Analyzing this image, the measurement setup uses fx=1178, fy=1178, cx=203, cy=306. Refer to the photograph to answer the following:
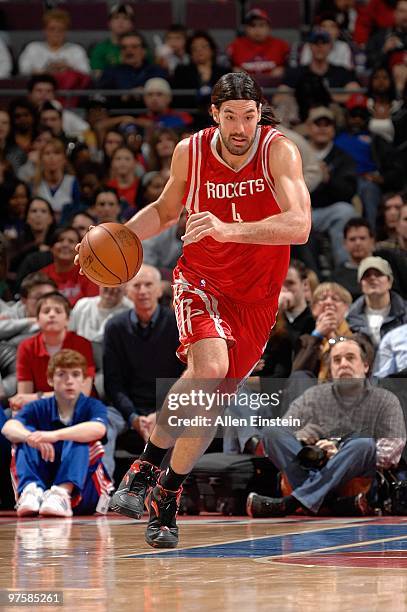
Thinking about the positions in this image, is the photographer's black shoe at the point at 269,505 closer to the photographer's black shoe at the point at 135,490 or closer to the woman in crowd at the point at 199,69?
the photographer's black shoe at the point at 135,490

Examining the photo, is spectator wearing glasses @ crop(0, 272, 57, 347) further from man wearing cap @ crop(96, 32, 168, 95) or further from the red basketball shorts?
man wearing cap @ crop(96, 32, 168, 95)

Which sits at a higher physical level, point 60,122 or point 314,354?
point 60,122

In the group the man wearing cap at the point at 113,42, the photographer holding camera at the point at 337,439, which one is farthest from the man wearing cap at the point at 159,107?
the photographer holding camera at the point at 337,439

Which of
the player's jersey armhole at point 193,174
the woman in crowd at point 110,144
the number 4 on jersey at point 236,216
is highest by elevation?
the woman in crowd at point 110,144

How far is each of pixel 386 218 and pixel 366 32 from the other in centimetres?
469

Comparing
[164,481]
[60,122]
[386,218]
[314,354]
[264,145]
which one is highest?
[60,122]

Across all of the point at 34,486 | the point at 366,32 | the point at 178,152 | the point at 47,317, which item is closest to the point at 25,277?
the point at 47,317

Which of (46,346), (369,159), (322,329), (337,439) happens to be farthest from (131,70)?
(337,439)

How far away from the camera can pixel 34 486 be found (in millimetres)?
7246

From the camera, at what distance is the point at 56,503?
711 cm

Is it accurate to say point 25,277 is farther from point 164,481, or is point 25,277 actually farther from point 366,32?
point 366,32

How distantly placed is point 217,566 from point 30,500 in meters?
3.03

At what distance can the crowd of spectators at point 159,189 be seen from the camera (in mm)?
8109

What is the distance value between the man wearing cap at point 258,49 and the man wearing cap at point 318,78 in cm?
54
